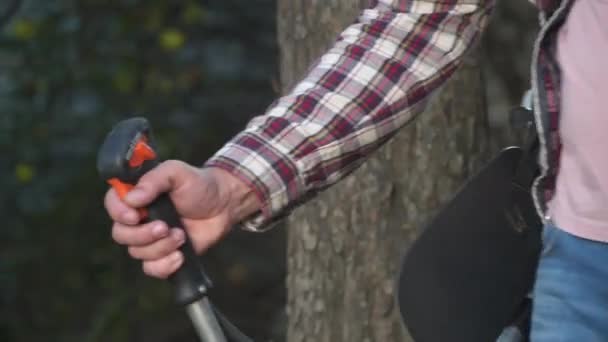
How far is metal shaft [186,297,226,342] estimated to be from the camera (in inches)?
77.7

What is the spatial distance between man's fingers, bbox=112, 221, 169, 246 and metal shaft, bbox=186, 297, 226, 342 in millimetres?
107

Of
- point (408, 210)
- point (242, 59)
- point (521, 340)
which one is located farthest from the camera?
point (242, 59)

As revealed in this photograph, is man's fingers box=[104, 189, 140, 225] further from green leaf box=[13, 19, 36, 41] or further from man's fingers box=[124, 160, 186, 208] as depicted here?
green leaf box=[13, 19, 36, 41]

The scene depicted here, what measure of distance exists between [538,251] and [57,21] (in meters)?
2.84

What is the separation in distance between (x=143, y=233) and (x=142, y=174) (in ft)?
0.27

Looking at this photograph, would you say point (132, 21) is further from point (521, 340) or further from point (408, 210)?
point (521, 340)

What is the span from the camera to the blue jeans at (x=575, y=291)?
1984mm

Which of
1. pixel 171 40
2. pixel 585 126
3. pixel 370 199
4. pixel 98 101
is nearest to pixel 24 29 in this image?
pixel 98 101

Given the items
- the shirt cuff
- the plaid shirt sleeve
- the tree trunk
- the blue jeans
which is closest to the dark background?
the tree trunk

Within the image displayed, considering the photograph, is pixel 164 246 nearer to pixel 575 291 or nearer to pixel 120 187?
pixel 120 187

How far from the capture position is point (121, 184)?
1924 mm

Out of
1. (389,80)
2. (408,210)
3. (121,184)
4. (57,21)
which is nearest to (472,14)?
(389,80)

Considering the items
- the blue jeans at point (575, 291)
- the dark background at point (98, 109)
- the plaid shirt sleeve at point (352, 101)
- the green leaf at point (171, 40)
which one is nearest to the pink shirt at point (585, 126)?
the blue jeans at point (575, 291)

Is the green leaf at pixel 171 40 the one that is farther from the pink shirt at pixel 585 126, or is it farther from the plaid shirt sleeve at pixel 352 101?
the pink shirt at pixel 585 126
